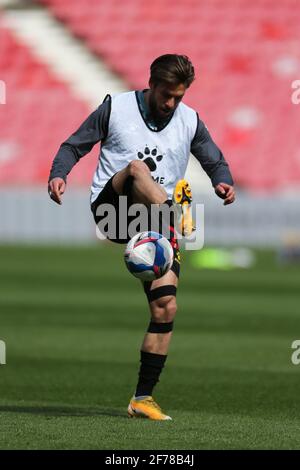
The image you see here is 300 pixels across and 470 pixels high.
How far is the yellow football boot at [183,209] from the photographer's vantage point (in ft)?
22.1

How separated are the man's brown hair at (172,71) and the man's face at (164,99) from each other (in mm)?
39

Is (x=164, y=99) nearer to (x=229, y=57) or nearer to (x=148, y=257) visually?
(x=148, y=257)

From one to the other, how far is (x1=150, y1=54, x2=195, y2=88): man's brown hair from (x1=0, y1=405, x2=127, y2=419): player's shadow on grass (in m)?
1.97

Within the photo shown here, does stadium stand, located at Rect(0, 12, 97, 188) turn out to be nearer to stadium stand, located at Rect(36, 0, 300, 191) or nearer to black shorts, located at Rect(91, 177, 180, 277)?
stadium stand, located at Rect(36, 0, 300, 191)

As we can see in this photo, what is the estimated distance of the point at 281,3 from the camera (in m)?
29.6

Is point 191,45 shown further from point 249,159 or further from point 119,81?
point 249,159

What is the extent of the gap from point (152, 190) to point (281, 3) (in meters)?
24.2

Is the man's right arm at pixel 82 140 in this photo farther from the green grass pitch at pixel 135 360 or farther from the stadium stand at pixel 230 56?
the stadium stand at pixel 230 56

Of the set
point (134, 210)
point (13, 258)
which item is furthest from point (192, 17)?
point (134, 210)

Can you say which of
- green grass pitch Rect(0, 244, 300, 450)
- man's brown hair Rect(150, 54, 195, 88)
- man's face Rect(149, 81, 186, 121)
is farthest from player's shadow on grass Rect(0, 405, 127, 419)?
man's brown hair Rect(150, 54, 195, 88)

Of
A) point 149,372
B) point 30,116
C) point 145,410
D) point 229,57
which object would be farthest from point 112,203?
point 229,57

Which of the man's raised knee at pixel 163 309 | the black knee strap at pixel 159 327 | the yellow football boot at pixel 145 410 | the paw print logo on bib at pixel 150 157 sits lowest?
the yellow football boot at pixel 145 410

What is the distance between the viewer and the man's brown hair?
21.2 feet

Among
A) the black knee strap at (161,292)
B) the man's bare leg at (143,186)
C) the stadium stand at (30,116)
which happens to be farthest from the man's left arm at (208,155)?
the stadium stand at (30,116)
